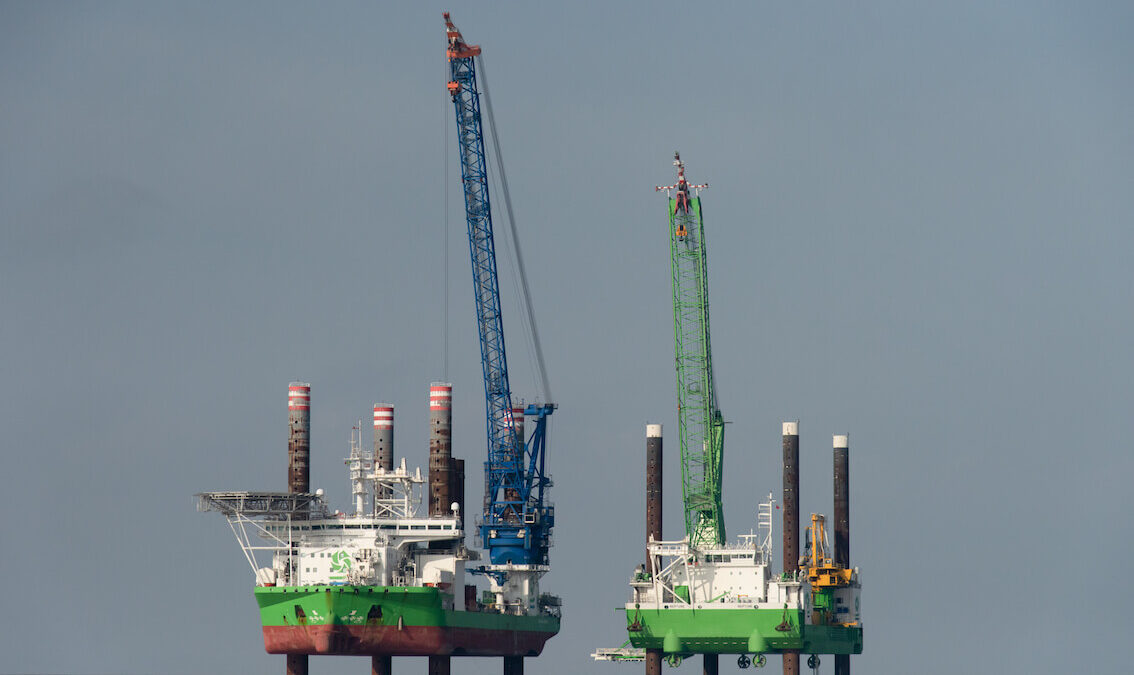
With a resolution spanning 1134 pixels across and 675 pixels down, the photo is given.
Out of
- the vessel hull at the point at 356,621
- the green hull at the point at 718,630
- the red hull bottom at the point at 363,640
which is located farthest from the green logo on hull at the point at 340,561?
the green hull at the point at 718,630

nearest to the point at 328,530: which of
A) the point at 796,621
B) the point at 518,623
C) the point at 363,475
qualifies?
the point at 363,475

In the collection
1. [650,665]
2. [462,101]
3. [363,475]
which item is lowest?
[650,665]

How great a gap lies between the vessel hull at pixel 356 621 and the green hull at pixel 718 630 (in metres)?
16.5

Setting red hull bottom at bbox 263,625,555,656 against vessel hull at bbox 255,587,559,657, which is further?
red hull bottom at bbox 263,625,555,656

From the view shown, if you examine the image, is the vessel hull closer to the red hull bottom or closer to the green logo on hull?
the red hull bottom

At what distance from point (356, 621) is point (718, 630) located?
2744 centimetres

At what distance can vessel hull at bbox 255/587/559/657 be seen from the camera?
17988 cm

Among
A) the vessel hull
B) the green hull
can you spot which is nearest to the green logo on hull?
the vessel hull

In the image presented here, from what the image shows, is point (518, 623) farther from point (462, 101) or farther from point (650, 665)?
point (462, 101)

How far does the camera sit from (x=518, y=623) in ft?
652

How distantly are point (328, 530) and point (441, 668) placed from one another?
39.3 ft

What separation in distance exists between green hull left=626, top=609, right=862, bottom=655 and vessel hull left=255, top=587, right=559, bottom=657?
16547mm

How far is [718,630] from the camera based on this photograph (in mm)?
193625

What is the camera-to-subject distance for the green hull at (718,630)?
19250 centimetres
